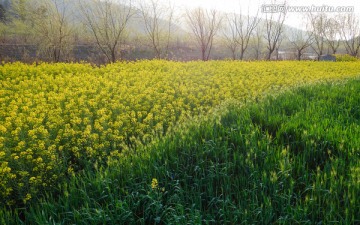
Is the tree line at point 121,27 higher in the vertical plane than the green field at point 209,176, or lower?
higher

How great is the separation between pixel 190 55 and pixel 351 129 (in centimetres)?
3877

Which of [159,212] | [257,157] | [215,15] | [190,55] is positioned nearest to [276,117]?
[257,157]

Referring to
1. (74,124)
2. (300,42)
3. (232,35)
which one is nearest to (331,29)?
(300,42)

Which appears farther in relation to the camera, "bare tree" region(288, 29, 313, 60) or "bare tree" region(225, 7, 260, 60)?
"bare tree" region(288, 29, 313, 60)

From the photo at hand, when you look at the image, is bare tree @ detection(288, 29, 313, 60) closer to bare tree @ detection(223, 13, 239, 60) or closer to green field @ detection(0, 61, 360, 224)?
bare tree @ detection(223, 13, 239, 60)

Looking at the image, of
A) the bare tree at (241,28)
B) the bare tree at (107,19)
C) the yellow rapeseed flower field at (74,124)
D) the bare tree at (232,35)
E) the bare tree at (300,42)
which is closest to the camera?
the yellow rapeseed flower field at (74,124)

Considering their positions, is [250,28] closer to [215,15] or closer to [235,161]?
[215,15]

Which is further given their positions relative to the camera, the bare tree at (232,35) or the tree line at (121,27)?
the bare tree at (232,35)

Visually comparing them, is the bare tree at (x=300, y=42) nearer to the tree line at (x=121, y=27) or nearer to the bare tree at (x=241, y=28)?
the tree line at (x=121, y=27)

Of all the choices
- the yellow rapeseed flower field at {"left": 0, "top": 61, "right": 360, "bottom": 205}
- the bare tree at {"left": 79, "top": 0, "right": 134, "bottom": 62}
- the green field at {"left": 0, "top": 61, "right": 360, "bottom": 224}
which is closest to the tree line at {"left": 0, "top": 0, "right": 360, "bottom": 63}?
the bare tree at {"left": 79, "top": 0, "right": 134, "bottom": 62}

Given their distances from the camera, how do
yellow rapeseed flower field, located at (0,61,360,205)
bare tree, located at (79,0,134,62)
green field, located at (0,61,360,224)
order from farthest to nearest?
bare tree, located at (79,0,134,62) < yellow rapeseed flower field, located at (0,61,360,205) < green field, located at (0,61,360,224)

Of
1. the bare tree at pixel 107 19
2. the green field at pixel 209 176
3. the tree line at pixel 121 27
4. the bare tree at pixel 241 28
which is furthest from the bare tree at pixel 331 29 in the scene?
the green field at pixel 209 176

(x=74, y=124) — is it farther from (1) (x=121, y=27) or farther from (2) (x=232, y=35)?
(2) (x=232, y=35)

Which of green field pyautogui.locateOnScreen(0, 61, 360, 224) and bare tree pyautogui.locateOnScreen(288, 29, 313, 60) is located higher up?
bare tree pyautogui.locateOnScreen(288, 29, 313, 60)
